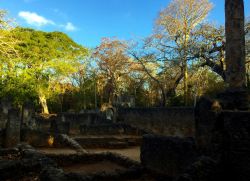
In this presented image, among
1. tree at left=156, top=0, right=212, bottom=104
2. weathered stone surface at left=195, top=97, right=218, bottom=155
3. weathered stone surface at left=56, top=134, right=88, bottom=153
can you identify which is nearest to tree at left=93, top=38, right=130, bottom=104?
tree at left=156, top=0, right=212, bottom=104

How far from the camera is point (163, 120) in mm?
23016

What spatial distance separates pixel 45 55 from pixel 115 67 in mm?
9540

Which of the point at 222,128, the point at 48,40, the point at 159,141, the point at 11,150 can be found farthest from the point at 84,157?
the point at 48,40

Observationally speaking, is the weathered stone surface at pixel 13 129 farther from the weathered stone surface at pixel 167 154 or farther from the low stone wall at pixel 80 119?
the low stone wall at pixel 80 119

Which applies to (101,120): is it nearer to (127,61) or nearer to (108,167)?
(127,61)

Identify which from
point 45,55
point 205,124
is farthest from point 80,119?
point 205,124

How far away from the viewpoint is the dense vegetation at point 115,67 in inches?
1049

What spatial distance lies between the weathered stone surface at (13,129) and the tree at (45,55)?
49.7ft

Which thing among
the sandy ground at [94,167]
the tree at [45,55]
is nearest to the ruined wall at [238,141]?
the sandy ground at [94,167]

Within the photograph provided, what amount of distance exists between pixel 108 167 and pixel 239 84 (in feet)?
17.6

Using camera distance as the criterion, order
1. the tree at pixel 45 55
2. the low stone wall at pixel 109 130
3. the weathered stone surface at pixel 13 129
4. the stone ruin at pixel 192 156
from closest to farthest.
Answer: the stone ruin at pixel 192 156
the weathered stone surface at pixel 13 129
the low stone wall at pixel 109 130
the tree at pixel 45 55

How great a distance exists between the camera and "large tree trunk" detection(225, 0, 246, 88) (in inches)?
394

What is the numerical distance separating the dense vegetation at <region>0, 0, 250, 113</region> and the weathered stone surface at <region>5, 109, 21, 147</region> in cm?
675

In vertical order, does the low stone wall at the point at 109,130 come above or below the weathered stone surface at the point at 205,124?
below
